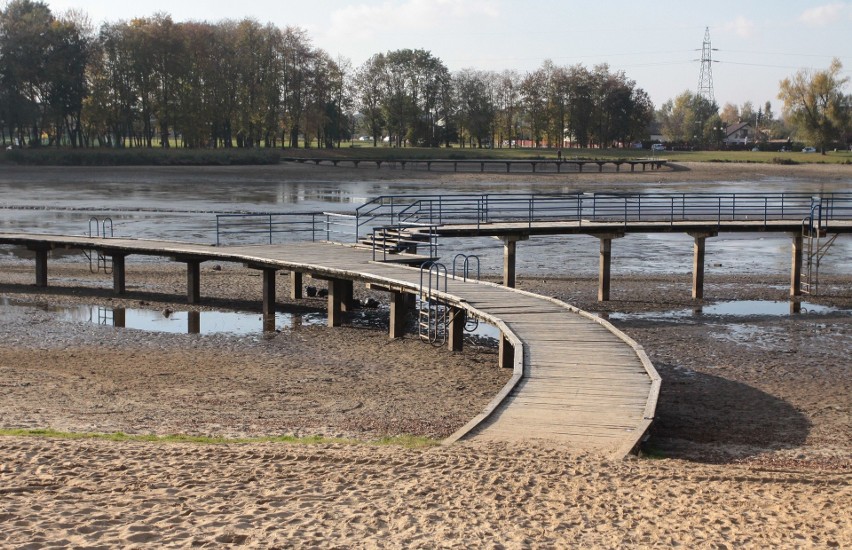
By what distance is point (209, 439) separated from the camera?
39.1 ft

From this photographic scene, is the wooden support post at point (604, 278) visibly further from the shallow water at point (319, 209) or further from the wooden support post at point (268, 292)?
the wooden support post at point (268, 292)

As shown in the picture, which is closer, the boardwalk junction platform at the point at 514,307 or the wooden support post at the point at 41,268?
→ the boardwalk junction platform at the point at 514,307

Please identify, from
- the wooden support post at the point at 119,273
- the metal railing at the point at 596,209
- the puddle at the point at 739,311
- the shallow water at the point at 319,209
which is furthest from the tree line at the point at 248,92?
the puddle at the point at 739,311

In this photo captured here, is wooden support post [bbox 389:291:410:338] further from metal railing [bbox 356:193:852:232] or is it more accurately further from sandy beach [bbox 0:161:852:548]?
metal railing [bbox 356:193:852:232]

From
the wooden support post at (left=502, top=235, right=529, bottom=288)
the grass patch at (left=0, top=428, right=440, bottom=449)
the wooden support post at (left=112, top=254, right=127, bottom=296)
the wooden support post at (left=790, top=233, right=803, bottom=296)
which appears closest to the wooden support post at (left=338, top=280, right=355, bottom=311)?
the wooden support post at (left=502, top=235, right=529, bottom=288)

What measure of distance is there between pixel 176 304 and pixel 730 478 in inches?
661

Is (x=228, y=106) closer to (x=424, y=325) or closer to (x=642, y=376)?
(x=424, y=325)

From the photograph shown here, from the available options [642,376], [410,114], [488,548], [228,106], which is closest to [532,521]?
[488,548]

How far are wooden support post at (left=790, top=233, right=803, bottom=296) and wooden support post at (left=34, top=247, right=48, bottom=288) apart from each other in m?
18.7

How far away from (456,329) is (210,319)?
20.9 feet

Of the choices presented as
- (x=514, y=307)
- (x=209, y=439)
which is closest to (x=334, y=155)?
(x=514, y=307)

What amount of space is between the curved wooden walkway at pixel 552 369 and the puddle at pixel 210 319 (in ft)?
3.73

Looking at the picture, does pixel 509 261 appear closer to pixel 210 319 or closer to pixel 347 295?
pixel 347 295

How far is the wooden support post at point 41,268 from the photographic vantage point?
26.5 m
